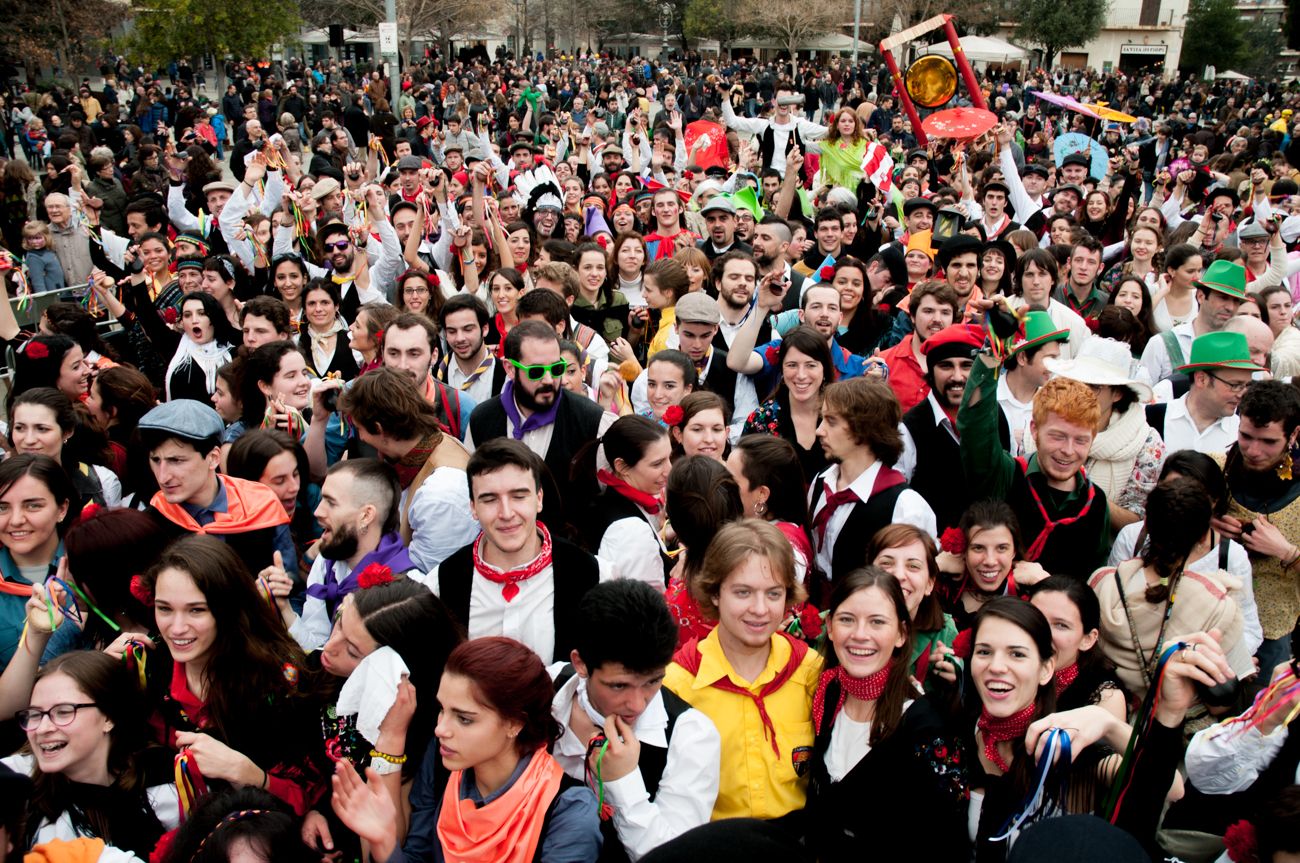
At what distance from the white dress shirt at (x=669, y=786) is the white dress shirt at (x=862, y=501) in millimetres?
1346

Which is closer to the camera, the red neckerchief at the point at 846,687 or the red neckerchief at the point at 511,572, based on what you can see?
the red neckerchief at the point at 846,687

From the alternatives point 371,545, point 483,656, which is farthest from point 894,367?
point 483,656

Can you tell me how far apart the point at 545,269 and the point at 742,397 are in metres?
1.71

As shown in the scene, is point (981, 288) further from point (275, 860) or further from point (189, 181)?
point (189, 181)

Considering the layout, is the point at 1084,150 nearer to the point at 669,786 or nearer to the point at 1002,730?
the point at 1002,730

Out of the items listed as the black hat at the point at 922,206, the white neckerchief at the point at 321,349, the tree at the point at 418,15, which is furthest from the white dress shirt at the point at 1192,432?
the tree at the point at 418,15

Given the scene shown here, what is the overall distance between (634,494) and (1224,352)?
2.76m

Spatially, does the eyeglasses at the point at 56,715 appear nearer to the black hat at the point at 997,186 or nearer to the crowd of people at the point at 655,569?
the crowd of people at the point at 655,569

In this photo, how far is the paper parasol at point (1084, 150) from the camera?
45.3 ft

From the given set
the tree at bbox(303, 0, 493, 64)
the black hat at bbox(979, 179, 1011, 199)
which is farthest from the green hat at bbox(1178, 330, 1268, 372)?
the tree at bbox(303, 0, 493, 64)

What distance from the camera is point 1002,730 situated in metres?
2.78

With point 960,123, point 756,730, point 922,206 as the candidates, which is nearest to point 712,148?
point 960,123

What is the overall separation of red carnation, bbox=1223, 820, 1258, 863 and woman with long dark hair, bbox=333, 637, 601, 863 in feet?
5.15

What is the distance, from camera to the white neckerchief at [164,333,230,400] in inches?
236
